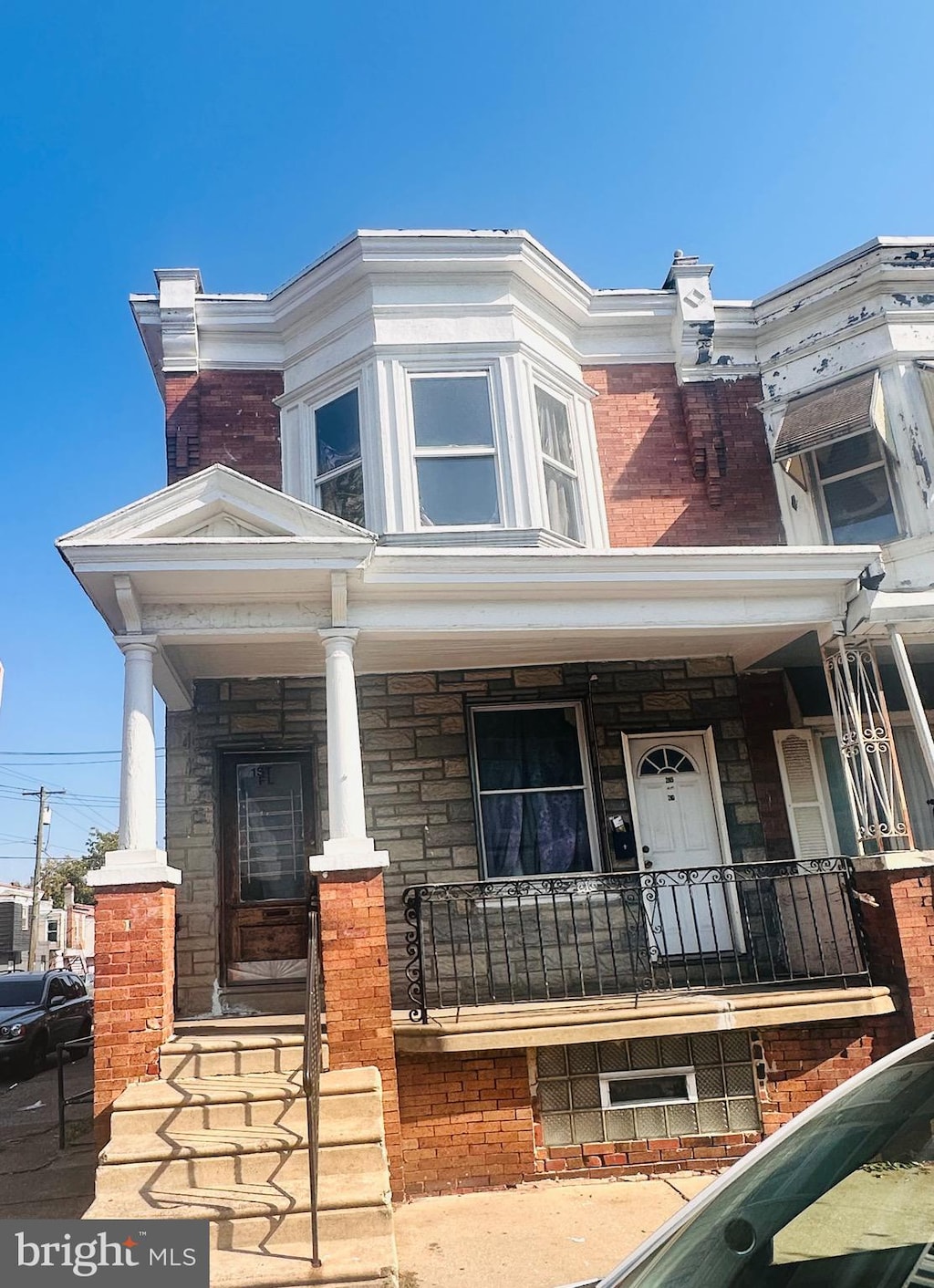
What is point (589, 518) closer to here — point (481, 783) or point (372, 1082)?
point (481, 783)

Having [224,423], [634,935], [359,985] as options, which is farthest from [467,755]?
[224,423]

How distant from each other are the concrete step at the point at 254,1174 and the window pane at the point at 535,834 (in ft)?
10.8

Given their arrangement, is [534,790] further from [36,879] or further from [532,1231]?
[36,879]

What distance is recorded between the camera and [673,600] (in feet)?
25.4

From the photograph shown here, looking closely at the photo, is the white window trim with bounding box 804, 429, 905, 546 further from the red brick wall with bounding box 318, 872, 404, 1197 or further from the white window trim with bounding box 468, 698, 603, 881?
the red brick wall with bounding box 318, 872, 404, 1197

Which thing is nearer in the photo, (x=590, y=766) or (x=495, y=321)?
(x=590, y=766)

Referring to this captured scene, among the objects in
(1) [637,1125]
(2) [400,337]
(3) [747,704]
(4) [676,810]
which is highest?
(2) [400,337]

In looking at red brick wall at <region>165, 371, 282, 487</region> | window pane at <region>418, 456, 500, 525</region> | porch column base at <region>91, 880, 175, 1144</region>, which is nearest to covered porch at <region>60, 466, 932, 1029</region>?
porch column base at <region>91, 880, 175, 1144</region>

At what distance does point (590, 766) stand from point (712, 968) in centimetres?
198

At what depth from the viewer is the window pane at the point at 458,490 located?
8.89 m

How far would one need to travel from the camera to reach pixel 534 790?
8.62m

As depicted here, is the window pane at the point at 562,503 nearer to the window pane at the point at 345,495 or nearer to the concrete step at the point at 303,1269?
the window pane at the point at 345,495

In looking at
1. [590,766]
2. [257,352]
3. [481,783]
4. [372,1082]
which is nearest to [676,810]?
[590,766]

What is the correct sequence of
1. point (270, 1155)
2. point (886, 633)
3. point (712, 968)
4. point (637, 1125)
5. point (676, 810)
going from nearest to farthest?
point (270, 1155) < point (637, 1125) < point (886, 633) < point (712, 968) < point (676, 810)
